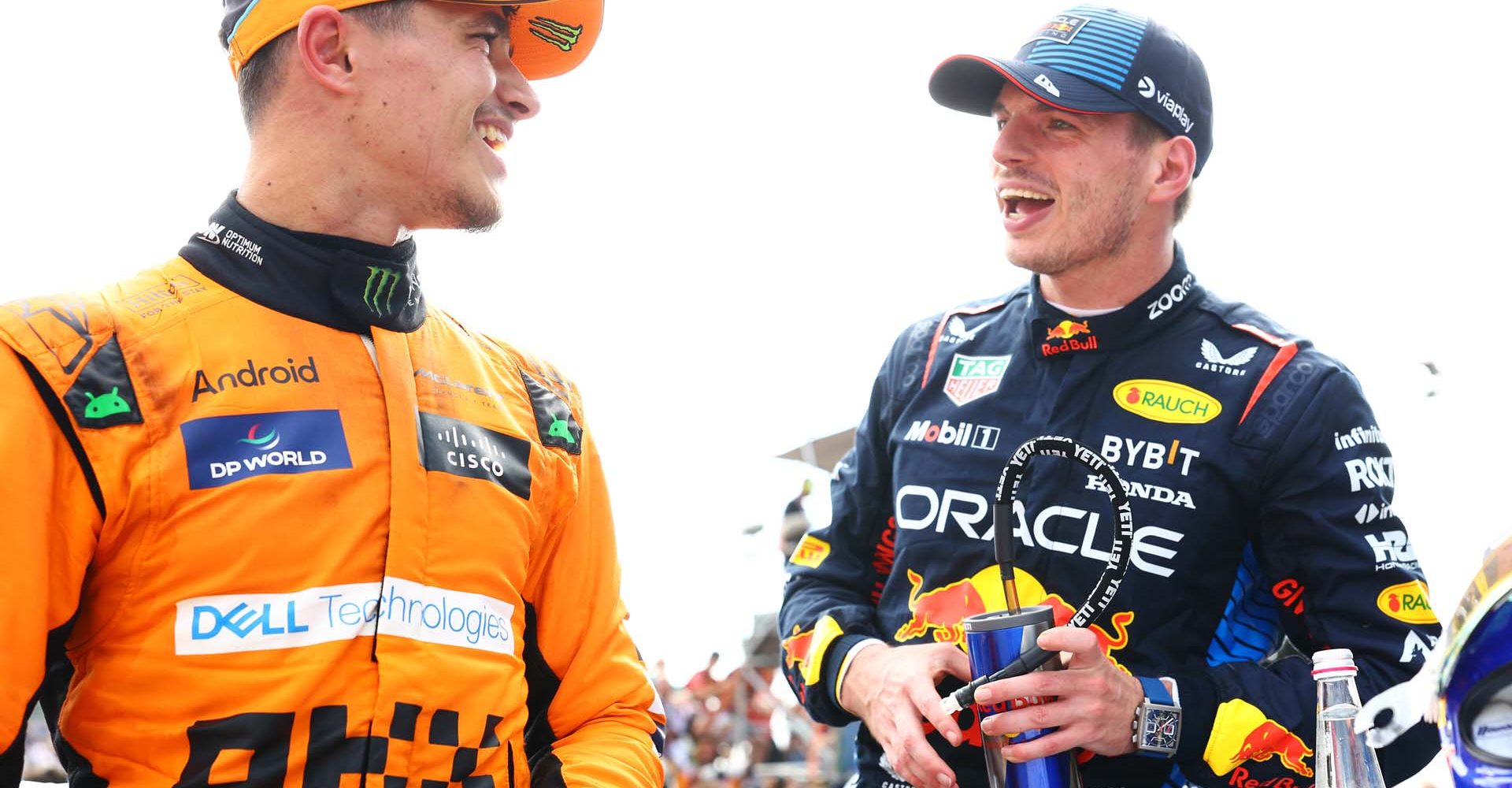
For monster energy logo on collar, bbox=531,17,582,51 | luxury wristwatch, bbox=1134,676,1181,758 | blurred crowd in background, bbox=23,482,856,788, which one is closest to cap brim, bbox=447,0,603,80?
monster energy logo on collar, bbox=531,17,582,51

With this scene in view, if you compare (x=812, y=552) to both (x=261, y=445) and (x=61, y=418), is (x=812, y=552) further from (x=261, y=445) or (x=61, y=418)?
(x=61, y=418)

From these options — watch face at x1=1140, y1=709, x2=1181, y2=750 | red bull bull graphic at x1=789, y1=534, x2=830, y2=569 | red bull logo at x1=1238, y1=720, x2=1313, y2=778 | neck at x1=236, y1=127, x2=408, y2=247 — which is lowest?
red bull logo at x1=1238, y1=720, x2=1313, y2=778

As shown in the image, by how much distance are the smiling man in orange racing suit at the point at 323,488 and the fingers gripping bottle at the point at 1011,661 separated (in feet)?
1.76

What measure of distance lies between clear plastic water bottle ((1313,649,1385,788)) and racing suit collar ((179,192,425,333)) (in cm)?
138

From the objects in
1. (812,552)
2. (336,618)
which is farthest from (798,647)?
(336,618)

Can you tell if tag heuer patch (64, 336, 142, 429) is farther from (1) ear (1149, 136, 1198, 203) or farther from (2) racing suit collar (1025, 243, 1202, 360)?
(1) ear (1149, 136, 1198, 203)

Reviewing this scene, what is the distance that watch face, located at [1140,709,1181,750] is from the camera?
210 cm

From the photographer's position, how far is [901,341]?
9.37 feet

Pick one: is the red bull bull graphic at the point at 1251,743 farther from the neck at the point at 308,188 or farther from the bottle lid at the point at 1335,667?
the neck at the point at 308,188

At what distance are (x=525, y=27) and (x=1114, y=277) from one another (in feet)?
3.96

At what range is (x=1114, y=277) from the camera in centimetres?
256

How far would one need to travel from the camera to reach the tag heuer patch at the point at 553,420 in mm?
2178

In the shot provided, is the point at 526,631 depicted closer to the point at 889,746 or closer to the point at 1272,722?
the point at 889,746

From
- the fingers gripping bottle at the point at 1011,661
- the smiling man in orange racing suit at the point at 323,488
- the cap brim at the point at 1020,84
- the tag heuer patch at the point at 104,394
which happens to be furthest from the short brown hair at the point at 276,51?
the fingers gripping bottle at the point at 1011,661
